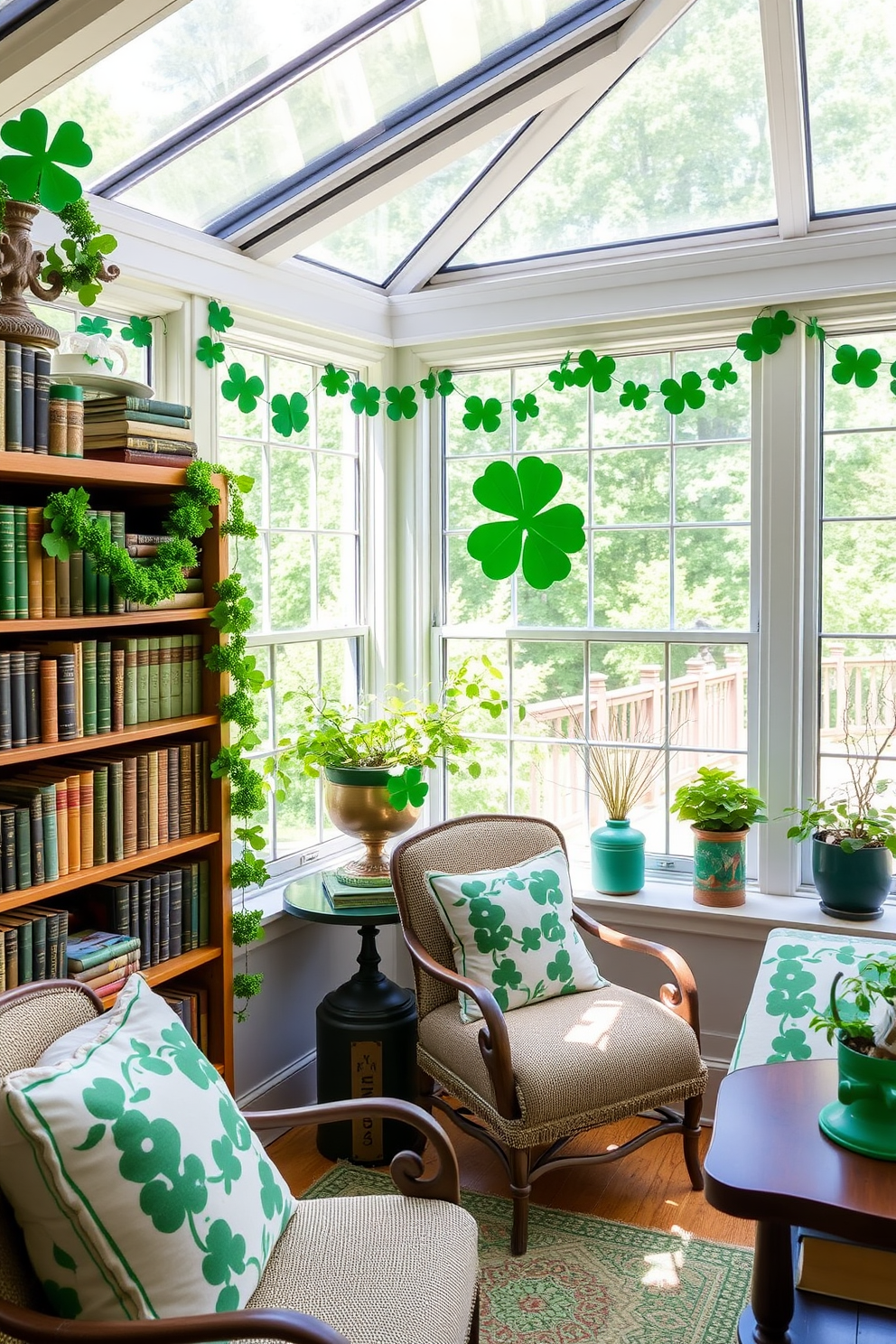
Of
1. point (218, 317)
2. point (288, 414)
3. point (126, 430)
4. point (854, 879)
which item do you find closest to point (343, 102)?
point (218, 317)

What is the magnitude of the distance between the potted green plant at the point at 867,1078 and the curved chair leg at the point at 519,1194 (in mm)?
991

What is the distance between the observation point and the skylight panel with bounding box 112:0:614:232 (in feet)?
8.96

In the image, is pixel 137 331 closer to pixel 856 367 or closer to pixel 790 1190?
pixel 856 367

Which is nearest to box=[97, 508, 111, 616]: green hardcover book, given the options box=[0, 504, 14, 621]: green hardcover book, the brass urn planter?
box=[0, 504, 14, 621]: green hardcover book

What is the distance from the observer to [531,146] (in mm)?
3365

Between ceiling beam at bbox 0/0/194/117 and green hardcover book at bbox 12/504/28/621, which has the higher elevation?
ceiling beam at bbox 0/0/194/117

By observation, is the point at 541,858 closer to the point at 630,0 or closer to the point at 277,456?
the point at 277,456

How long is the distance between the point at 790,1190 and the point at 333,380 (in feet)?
9.42

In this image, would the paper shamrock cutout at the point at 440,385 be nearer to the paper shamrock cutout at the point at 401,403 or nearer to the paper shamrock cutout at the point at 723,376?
the paper shamrock cutout at the point at 401,403

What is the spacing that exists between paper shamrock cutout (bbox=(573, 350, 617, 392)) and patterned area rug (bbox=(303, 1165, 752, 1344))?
2543 millimetres

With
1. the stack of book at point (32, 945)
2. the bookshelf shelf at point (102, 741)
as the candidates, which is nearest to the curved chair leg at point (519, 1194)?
the stack of book at point (32, 945)

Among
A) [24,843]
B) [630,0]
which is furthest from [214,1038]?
[630,0]

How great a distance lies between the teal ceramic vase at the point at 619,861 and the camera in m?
3.60

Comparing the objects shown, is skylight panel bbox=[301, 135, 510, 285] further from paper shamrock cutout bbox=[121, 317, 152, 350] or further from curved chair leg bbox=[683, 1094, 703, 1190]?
curved chair leg bbox=[683, 1094, 703, 1190]
